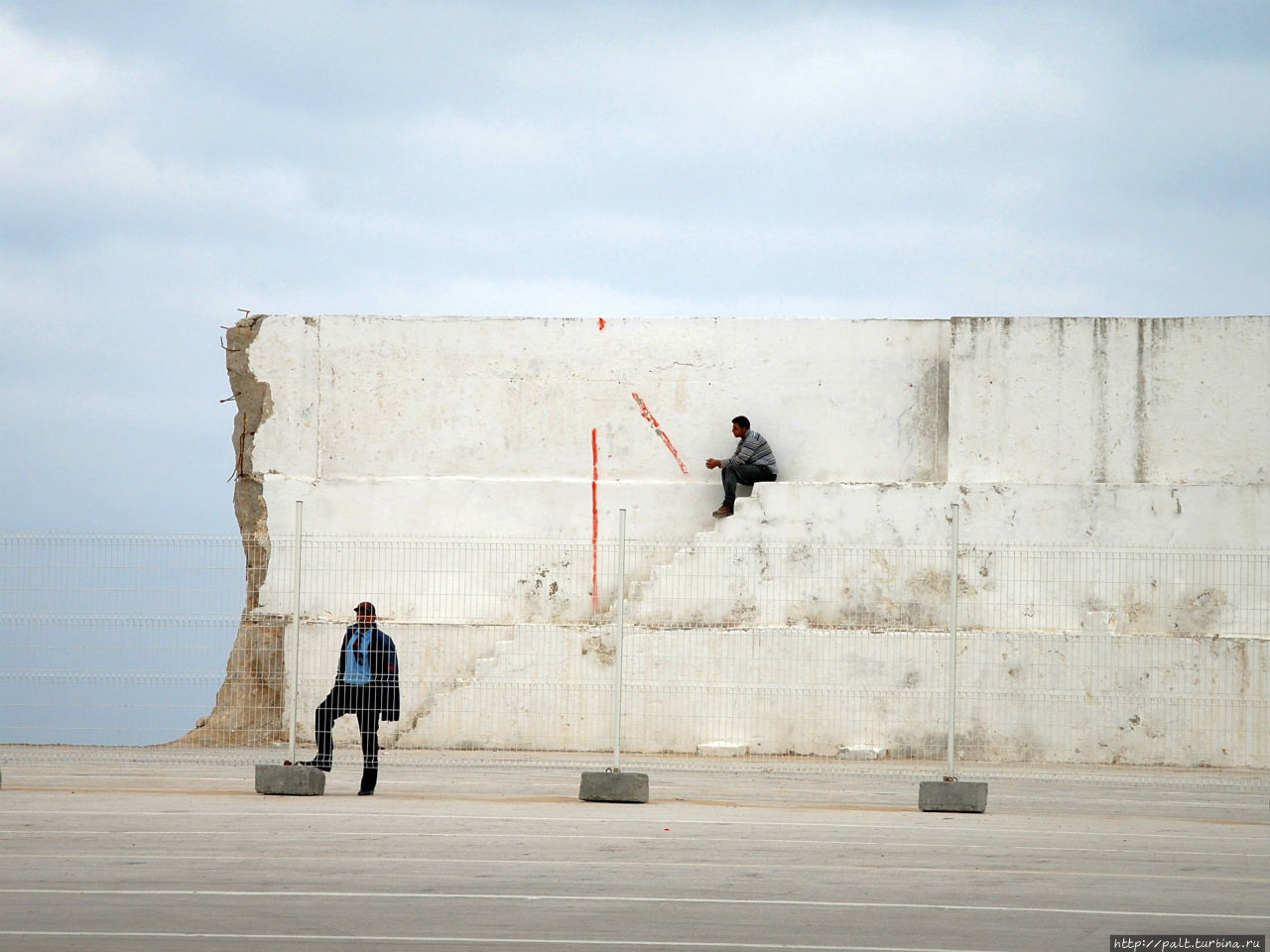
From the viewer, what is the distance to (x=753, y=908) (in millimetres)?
8758

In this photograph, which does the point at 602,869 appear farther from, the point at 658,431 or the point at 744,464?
the point at 658,431

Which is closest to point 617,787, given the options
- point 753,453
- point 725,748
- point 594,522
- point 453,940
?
point 725,748

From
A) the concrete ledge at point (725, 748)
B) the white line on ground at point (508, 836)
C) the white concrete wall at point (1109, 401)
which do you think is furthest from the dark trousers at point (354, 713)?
the white concrete wall at point (1109, 401)

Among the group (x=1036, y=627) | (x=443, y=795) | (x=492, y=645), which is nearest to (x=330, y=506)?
(x=492, y=645)

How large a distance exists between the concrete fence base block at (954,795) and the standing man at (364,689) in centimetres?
491

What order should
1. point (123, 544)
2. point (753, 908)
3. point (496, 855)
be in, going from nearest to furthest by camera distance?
point (753, 908)
point (496, 855)
point (123, 544)

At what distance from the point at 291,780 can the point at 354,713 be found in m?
0.83

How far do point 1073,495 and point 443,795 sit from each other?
977cm

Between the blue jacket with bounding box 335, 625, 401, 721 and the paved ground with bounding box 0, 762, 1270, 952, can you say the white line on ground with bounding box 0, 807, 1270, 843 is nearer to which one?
the paved ground with bounding box 0, 762, 1270, 952

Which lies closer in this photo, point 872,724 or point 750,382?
point 872,724

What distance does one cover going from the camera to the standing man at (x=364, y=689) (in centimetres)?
1416

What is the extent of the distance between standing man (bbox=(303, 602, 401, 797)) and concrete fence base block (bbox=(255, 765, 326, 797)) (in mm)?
125

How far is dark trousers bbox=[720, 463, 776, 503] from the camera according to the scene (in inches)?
821

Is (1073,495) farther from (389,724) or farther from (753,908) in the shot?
(753,908)
